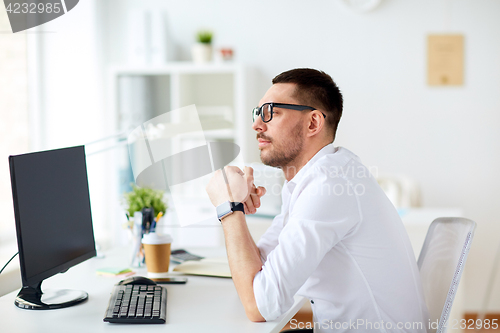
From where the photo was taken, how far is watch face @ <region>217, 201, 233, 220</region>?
4.58 feet

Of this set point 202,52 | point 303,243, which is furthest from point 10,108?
point 303,243

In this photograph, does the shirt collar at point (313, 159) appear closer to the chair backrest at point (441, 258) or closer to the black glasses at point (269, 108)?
the black glasses at point (269, 108)

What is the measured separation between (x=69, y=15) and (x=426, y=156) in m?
2.52

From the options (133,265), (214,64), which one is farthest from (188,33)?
(133,265)

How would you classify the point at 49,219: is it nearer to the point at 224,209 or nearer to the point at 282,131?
the point at 224,209

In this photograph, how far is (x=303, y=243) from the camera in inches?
47.6

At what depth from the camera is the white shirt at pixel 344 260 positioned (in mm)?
1218

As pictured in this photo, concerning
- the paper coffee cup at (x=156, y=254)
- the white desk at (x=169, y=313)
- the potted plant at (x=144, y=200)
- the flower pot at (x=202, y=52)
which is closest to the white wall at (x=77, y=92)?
the flower pot at (x=202, y=52)

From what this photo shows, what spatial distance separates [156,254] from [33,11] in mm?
1971

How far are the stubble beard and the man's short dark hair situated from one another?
0.09 meters

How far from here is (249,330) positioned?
1211 millimetres

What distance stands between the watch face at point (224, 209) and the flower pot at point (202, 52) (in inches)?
82.4

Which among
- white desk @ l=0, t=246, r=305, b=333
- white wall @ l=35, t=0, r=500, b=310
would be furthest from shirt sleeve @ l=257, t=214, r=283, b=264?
white wall @ l=35, t=0, r=500, b=310

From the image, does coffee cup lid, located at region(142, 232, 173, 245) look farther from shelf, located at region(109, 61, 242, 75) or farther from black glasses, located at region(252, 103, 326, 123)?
shelf, located at region(109, 61, 242, 75)
